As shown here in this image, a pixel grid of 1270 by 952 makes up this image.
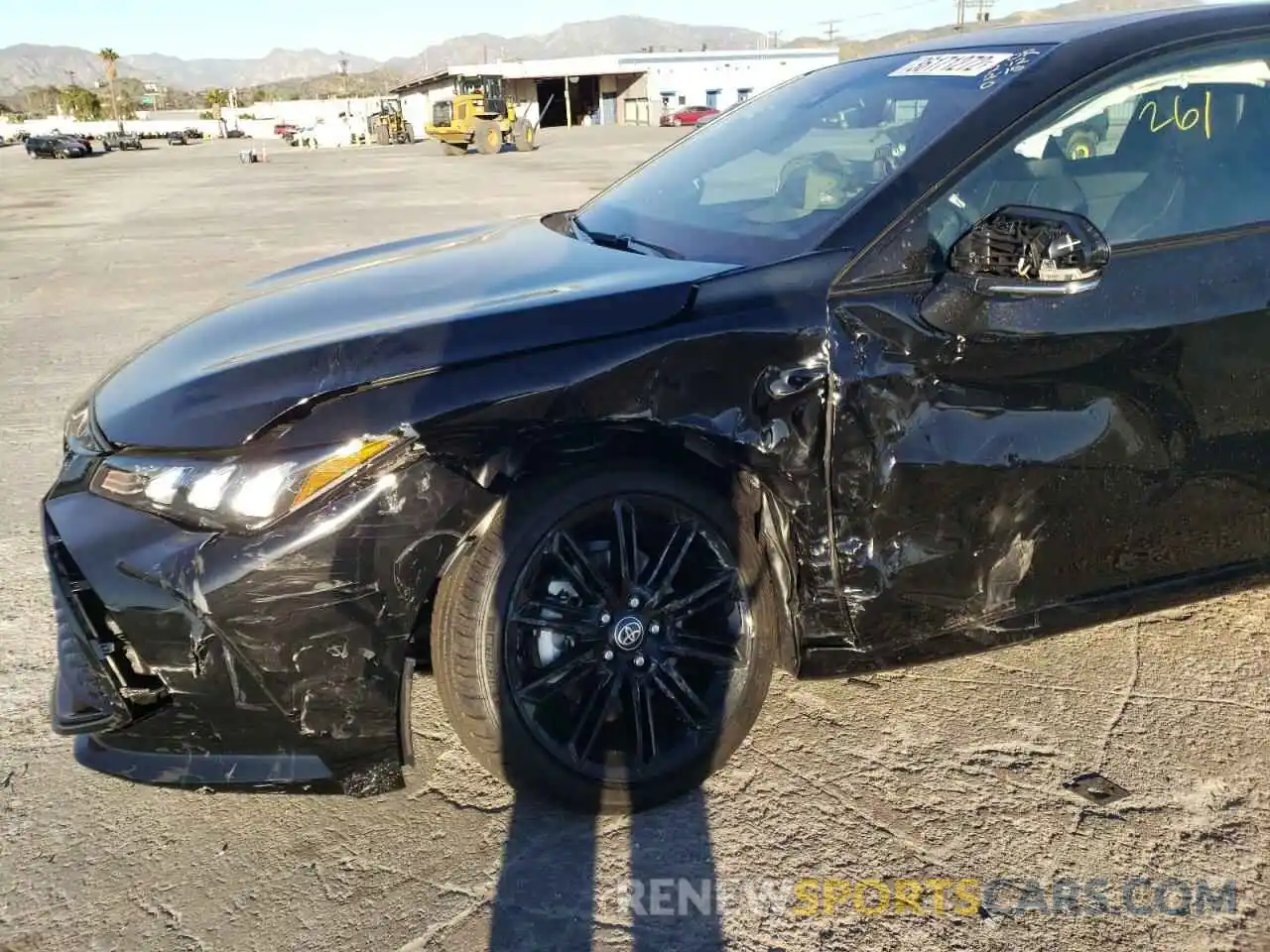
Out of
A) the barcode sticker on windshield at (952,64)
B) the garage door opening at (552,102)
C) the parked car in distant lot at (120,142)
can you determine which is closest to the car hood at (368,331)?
the barcode sticker on windshield at (952,64)

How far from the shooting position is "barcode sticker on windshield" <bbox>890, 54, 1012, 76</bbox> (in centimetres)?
255

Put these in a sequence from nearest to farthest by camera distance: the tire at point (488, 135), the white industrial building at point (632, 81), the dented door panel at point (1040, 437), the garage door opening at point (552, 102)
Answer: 1. the dented door panel at point (1040, 437)
2. the tire at point (488, 135)
3. the white industrial building at point (632, 81)
4. the garage door opening at point (552, 102)

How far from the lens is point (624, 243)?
282 cm

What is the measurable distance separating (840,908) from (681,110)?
60.2 metres

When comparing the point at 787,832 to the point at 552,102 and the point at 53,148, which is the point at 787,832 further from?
the point at 552,102

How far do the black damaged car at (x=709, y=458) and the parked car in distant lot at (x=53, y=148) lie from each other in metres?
54.1

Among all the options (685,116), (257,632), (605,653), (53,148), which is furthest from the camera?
(685,116)

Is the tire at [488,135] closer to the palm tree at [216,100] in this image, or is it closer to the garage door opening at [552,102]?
the garage door opening at [552,102]

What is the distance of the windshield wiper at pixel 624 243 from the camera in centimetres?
261

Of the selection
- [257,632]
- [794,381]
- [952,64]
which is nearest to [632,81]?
[952,64]

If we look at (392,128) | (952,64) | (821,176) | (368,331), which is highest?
(392,128)

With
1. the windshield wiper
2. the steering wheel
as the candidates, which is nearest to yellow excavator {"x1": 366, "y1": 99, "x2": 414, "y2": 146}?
the windshield wiper

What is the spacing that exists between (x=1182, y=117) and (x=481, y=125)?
37201mm

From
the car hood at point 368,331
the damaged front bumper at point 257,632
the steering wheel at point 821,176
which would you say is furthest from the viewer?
the steering wheel at point 821,176
